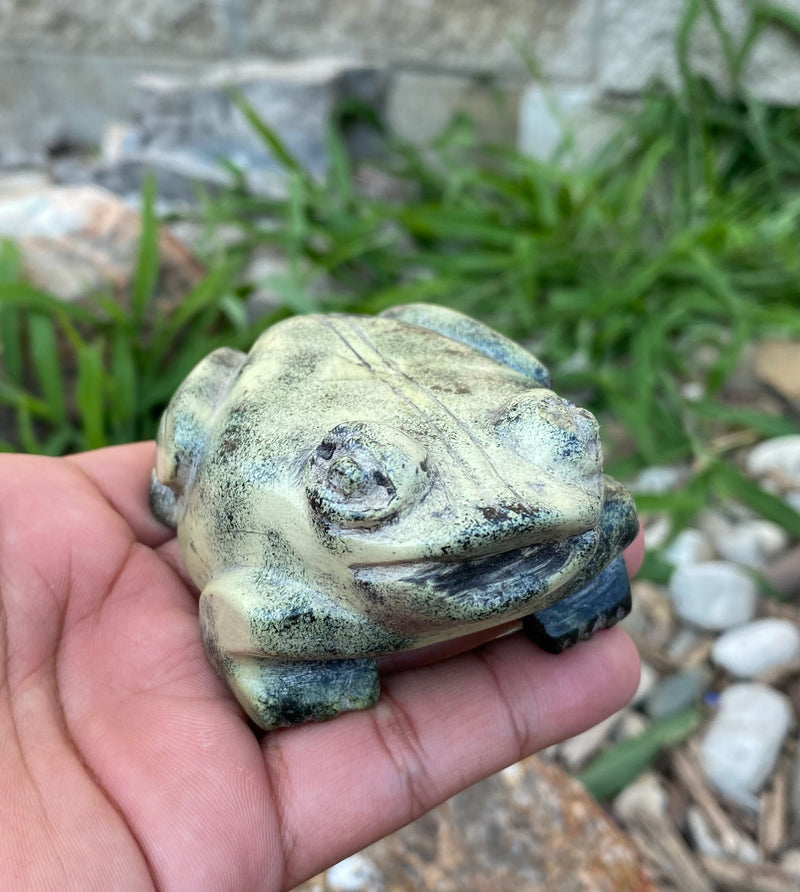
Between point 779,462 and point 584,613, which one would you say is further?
point 779,462

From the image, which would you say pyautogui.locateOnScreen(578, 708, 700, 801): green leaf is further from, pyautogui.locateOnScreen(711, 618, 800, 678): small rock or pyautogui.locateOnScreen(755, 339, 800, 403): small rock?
pyautogui.locateOnScreen(755, 339, 800, 403): small rock

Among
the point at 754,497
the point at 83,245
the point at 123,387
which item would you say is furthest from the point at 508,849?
the point at 83,245

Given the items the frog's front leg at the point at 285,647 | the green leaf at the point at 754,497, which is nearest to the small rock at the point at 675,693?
the green leaf at the point at 754,497

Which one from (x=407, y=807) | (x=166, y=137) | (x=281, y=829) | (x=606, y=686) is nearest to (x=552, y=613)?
(x=606, y=686)

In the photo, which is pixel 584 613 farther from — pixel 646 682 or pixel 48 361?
pixel 48 361

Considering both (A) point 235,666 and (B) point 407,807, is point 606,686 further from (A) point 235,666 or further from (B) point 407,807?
(A) point 235,666
